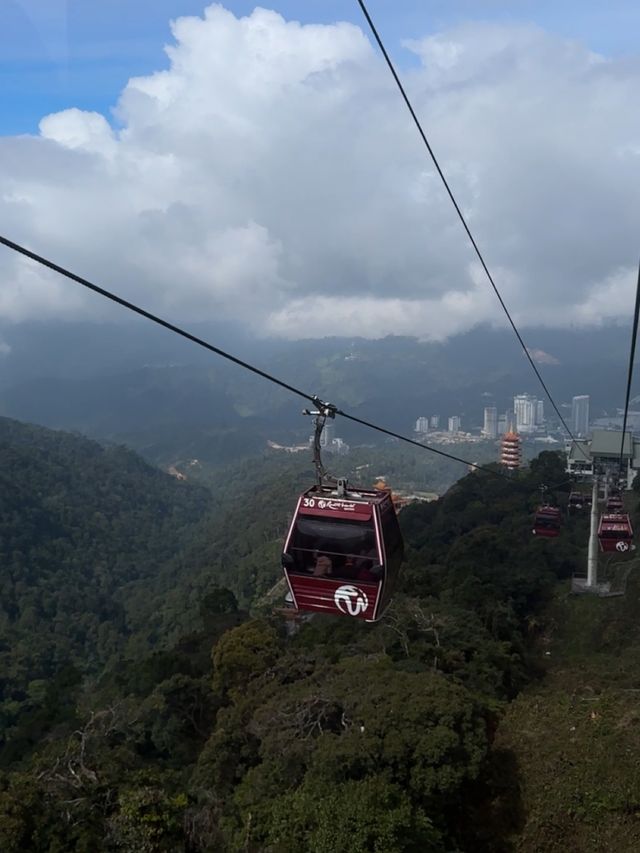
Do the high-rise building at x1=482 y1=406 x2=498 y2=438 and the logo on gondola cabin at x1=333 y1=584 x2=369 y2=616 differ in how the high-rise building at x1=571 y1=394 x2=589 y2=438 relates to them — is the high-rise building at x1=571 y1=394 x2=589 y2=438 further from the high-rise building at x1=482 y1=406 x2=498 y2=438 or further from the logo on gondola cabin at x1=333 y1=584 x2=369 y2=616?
the logo on gondola cabin at x1=333 y1=584 x2=369 y2=616

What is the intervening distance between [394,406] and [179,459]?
7979cm

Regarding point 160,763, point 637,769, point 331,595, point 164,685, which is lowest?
point 160,763

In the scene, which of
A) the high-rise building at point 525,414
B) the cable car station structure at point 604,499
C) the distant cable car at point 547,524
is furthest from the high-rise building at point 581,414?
the distant cable car at point 547,524

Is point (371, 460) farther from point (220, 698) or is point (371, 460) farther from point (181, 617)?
point (220, 698)

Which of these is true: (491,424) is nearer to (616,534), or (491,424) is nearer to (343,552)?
(616,534)

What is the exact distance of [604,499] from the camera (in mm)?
22281

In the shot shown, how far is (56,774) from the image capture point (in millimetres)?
9414

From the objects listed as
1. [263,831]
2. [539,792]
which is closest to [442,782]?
[539,792]

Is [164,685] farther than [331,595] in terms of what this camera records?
Yes

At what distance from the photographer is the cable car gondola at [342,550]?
223 inches

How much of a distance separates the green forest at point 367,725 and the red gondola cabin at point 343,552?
3.36m

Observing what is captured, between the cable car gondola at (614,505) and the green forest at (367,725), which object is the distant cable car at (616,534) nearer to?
the green forest at (367,725)

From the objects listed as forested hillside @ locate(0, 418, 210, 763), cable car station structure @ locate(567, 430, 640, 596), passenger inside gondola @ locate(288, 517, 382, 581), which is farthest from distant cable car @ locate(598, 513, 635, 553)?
forested hillside @ locate(0, 418, 210, 763)

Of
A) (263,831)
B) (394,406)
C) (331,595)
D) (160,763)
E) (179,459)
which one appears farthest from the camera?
(394,406)
